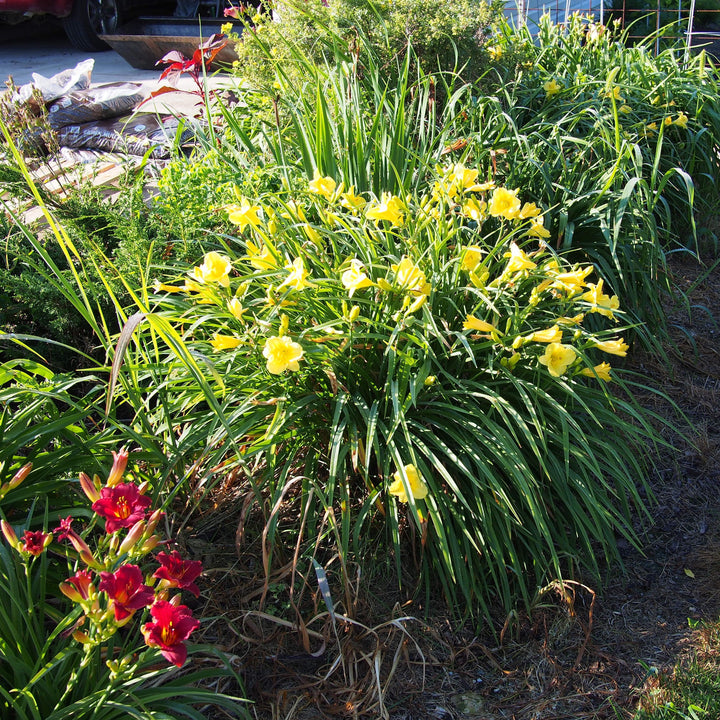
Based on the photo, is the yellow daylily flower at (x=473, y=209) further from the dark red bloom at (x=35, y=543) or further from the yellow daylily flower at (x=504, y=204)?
the dark red bloom at (x=35, y=543)

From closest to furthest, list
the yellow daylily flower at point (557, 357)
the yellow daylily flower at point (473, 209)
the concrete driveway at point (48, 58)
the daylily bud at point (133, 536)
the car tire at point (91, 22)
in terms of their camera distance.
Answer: the daylily bud at point (133, 536)
the yellow daylily flower at point (557, 357)
the yellow daylily flower at point (473, 209)
the concrete driveway at point (48, 58)
the car tire at point (91, 22)

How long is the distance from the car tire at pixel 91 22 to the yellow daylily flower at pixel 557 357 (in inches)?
369

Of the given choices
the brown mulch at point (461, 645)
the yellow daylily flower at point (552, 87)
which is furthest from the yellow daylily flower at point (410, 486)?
the yellow daylily flower at point (552, 87)

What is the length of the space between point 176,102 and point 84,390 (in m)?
3.77

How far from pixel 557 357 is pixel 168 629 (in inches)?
45.0

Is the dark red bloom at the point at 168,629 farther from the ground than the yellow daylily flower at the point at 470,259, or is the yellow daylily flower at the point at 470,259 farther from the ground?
the yellow daylily flower at the point at 470,259

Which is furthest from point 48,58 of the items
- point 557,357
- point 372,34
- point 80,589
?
point 80,589

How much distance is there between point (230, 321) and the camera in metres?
2.22

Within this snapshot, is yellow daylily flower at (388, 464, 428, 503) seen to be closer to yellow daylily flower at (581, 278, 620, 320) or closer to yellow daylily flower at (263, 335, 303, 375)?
yellow daylily flower at (263, 335, 303, 375)

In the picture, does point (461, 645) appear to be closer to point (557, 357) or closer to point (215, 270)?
point (557, 357)

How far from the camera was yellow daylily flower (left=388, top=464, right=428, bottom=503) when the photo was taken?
1.75 m

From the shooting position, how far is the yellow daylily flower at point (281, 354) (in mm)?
1765

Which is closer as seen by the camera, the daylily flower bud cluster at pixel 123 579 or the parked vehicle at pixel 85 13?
the daylily flower bud cluster at pixel 123 579

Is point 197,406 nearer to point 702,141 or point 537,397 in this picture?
point 537,397
